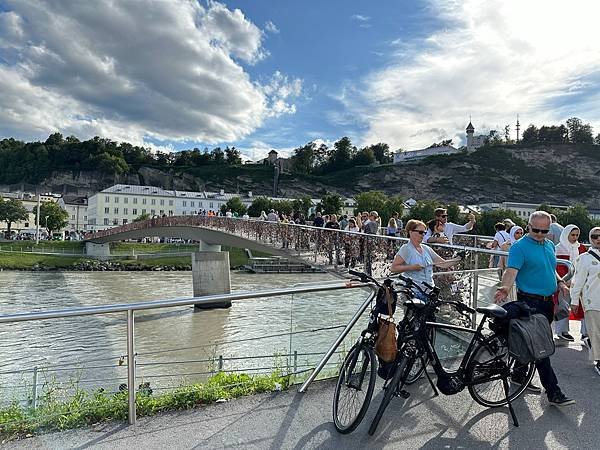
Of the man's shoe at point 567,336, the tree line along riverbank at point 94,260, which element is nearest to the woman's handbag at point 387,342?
the man's shoe at point 567,336

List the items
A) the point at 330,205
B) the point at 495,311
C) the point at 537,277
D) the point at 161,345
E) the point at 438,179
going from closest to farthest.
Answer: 1. the point at 495,311
2. the point at 537,277
3. the point at 161,345
4. the point at 330,205
5. the point at 438,179

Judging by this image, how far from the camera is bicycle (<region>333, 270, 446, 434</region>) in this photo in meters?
3.52

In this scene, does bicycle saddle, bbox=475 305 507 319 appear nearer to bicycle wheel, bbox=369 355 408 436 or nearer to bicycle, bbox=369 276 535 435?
bicycle, bbox=369 276 535 435

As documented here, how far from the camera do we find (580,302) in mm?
5305

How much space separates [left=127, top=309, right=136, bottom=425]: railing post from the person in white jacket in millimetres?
4461

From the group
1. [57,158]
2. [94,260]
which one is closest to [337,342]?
[94,260]

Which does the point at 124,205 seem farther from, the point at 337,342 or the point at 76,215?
the point at 337,342

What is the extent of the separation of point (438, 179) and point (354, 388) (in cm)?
14488

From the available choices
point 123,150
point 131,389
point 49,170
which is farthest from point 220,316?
point 123,150

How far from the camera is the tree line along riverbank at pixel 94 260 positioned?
5488cm

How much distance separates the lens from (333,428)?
3.71 metres

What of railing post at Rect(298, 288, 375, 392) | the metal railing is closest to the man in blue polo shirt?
railing post at Rect(298, 288, 375, 392)

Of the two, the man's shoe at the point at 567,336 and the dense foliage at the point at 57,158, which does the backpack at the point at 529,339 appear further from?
the dense foliage at the point at 57,158

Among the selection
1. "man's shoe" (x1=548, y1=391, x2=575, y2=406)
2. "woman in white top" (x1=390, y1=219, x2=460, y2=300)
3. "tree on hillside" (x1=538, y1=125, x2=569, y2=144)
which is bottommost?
"man's shoe" (x1=548, y1=391, x2=575, y2=406)
